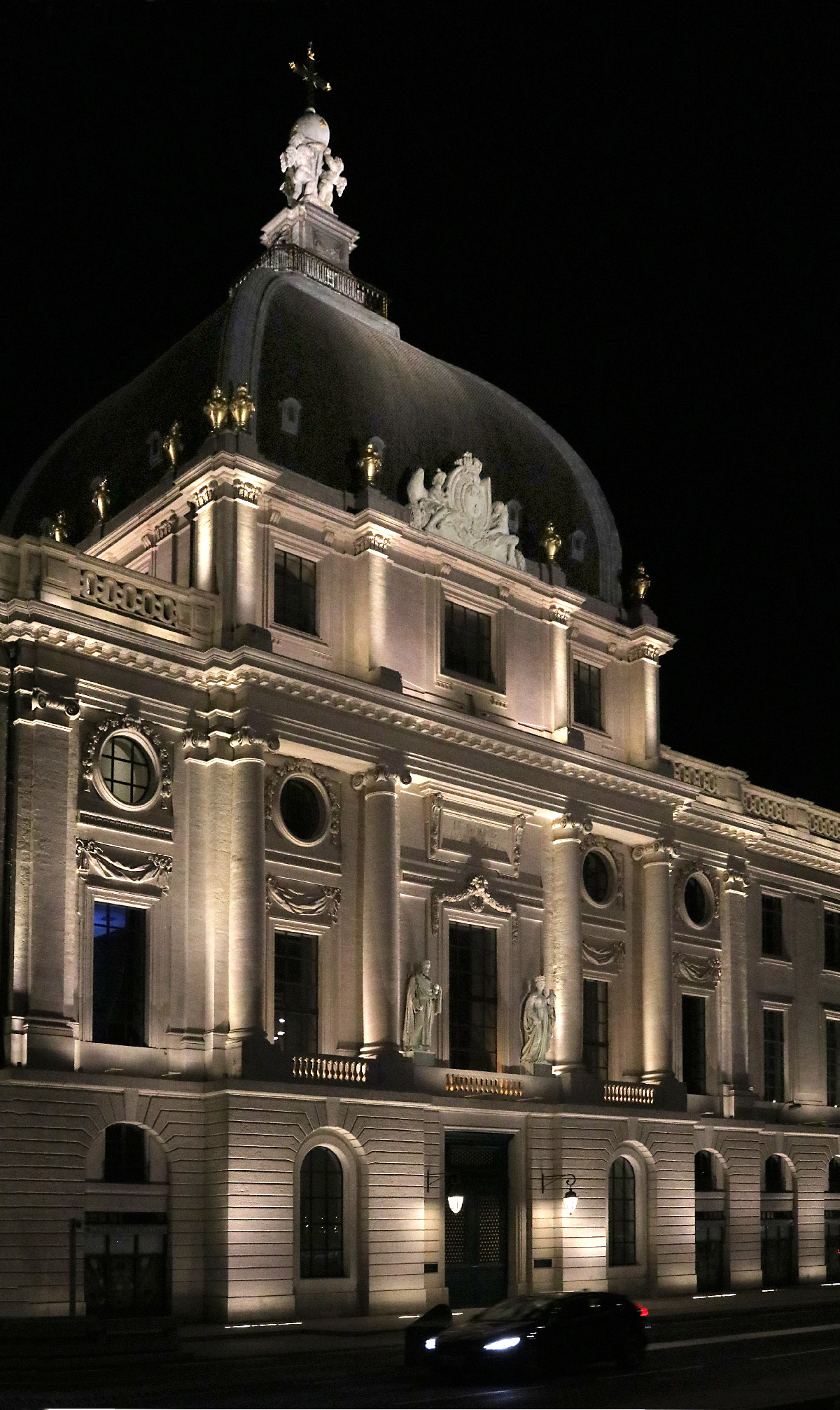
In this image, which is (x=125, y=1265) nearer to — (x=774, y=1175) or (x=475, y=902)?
(x=475, y=902)

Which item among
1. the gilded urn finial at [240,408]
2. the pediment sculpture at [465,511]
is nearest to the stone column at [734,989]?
the pediment sculpture at [465,511]

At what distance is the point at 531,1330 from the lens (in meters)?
26.3

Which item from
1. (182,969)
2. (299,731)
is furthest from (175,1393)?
(299,731)

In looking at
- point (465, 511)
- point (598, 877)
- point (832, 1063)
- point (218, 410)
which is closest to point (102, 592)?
point (218, 410)

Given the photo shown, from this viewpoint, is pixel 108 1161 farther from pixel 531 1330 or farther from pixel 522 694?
pixel 522 694

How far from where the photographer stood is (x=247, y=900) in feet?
125

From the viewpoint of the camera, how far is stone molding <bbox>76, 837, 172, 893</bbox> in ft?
120

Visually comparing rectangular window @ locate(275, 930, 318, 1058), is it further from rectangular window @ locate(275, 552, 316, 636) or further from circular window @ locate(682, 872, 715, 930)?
circular window @ locate(682, 872, 715, 930)

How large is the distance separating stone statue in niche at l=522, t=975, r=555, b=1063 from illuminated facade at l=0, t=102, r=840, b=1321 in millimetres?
166

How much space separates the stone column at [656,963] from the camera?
47.5 metres

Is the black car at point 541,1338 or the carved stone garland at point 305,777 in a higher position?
the carved stone garland at point 305,777

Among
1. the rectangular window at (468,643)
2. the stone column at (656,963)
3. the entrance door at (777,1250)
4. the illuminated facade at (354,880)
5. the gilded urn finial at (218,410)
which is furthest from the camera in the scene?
the entrance door at (777,1250)

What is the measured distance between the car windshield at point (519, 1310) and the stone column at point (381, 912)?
491 inches

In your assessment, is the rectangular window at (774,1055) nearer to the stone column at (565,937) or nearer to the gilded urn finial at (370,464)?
the stone column at (565,937)
